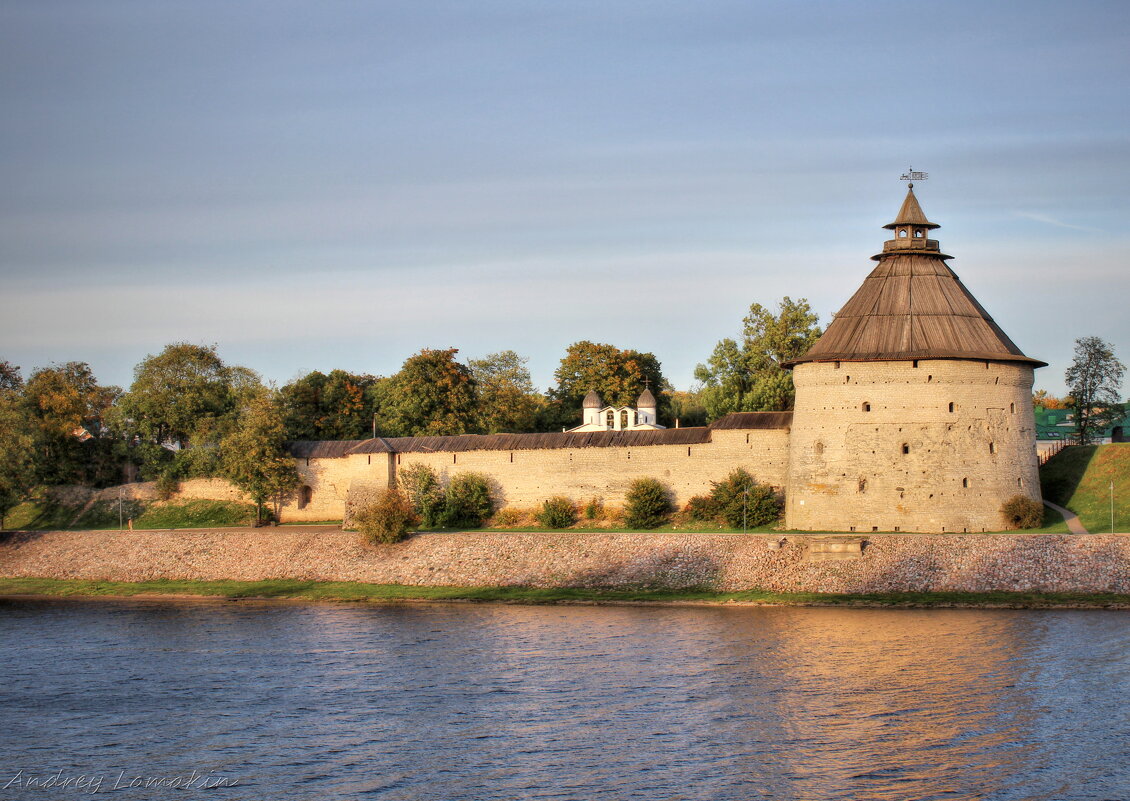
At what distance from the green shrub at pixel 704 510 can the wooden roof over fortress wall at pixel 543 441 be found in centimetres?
221

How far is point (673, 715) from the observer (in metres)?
19.1

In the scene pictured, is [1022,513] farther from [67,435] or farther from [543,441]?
[67,435]

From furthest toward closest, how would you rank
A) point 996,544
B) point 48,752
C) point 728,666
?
point 996,544, point 728,666, point 48,752

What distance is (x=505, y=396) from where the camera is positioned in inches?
2329

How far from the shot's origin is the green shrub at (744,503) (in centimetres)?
3609

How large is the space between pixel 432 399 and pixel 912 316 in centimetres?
2243

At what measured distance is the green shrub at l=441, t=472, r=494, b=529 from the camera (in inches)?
1576

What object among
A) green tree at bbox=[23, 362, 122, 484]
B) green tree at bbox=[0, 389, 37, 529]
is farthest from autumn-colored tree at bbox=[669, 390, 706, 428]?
green tree at bbox=[0, 389, 37, 529]

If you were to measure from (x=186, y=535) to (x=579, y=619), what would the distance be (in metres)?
17.1

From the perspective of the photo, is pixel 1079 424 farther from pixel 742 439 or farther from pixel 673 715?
pixel 673 715

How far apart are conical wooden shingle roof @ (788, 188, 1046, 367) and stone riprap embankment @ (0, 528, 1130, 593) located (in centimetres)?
601

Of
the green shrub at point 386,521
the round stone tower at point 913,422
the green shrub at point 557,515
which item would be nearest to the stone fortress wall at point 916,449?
the round stone tower at point 913,422

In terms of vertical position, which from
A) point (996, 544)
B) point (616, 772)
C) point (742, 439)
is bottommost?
point (616, 772)

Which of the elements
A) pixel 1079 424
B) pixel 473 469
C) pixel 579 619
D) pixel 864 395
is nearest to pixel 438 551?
pixel 473 469
